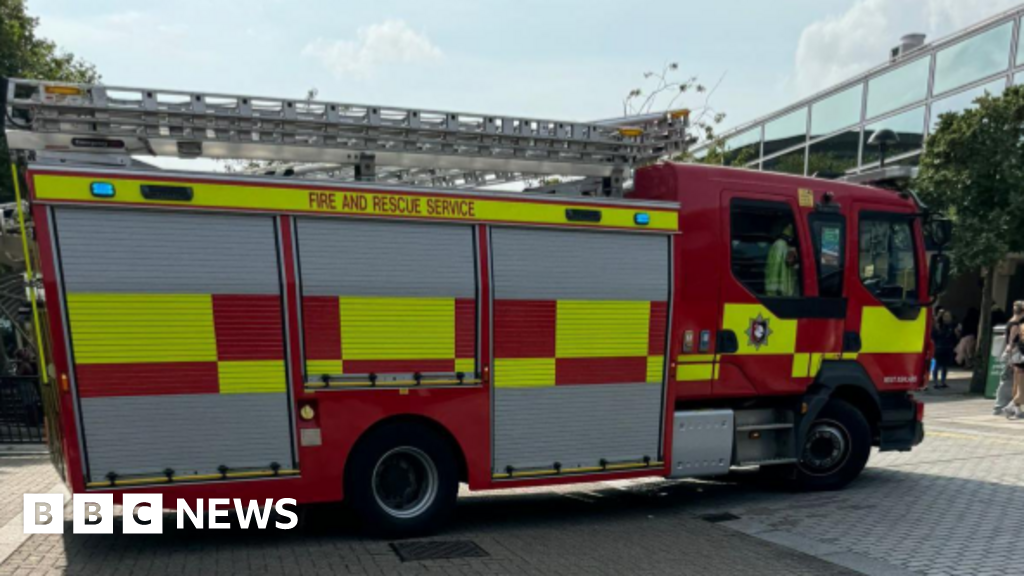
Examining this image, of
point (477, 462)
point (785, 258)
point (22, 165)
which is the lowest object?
point (477, 462)

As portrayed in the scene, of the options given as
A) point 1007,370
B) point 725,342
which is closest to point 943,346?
point 1007,370

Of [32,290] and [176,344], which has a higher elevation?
[32,290]

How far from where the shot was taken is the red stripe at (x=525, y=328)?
→ 6141 mm

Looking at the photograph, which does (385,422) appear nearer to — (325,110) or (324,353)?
(324,353)

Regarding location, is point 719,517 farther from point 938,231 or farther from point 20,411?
point 20,411

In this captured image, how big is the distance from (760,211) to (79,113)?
18.1ft

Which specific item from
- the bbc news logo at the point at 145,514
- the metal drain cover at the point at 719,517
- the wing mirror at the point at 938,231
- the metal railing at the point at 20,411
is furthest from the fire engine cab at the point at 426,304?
the metal railing at the point at 20,411

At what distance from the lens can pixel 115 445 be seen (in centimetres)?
508

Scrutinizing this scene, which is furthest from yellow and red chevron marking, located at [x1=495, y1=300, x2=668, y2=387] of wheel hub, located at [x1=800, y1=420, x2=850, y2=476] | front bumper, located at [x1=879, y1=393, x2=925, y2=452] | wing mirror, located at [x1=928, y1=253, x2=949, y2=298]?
wing mirror, located at [x1=928, y1=253, x2=949, y2=298]

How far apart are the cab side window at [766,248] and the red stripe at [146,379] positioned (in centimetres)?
449

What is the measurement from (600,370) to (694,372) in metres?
1.01

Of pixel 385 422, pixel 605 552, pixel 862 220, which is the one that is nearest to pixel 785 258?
pixel 862 220

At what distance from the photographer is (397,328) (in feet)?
19.0

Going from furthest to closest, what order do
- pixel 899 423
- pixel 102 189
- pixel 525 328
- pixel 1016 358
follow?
pixel 1016 358, pixel 899 423, pixel 525 328, pixel 102 189
